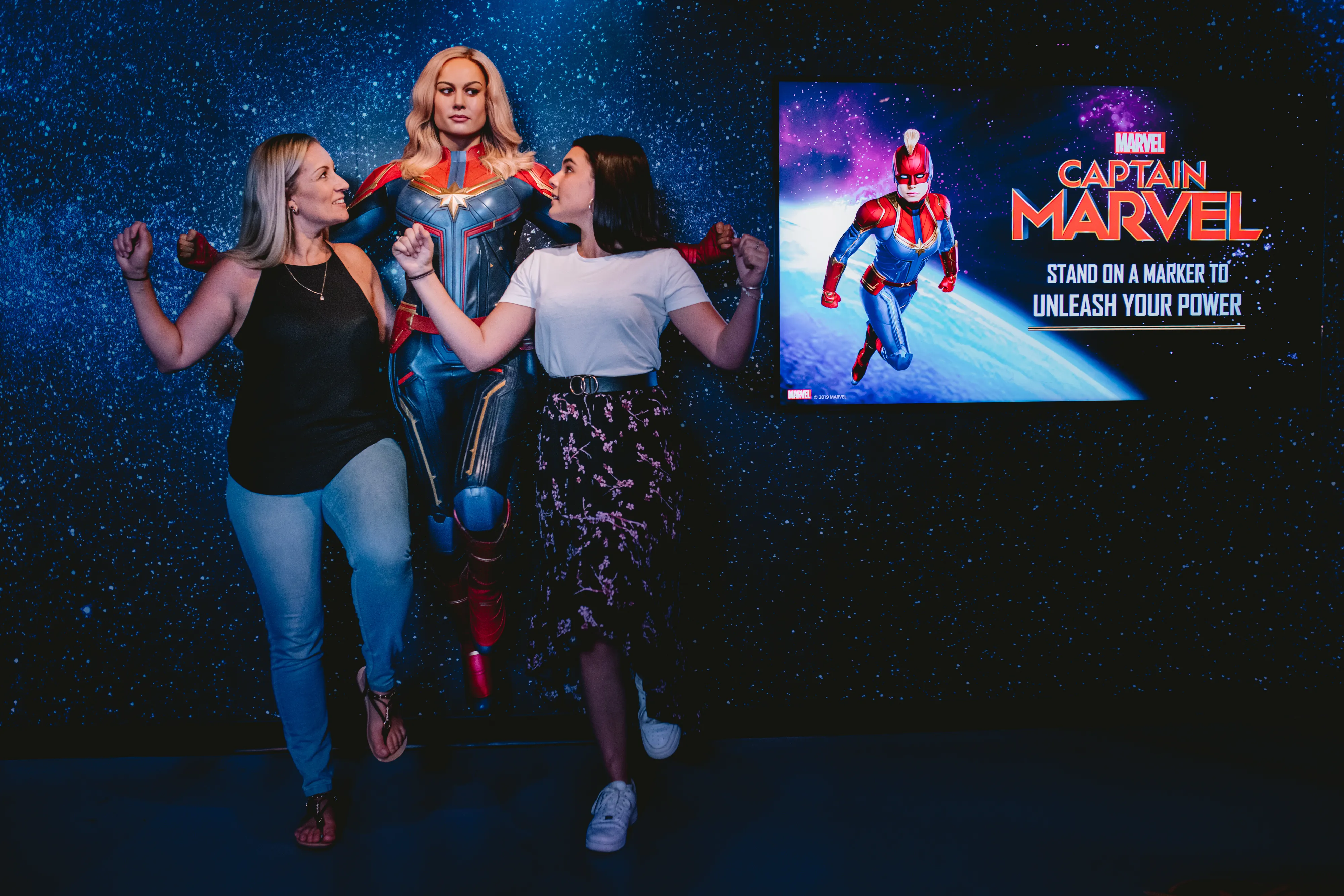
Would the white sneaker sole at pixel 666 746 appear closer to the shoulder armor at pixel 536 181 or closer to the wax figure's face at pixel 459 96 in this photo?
the shoulder armor at pixel 536 181

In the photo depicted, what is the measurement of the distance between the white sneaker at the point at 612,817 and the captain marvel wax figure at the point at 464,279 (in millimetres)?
538

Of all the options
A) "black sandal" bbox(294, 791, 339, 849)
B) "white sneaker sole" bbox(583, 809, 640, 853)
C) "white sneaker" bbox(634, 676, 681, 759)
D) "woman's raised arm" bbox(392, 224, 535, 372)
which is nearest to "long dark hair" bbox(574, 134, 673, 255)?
"woman's raised arm" bbox(392, 224, 535, 372)

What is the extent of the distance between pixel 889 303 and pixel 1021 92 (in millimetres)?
707

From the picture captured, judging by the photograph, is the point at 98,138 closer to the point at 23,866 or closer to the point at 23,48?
the point at 23,48

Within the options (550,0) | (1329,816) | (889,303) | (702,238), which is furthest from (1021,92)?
(1329,816)

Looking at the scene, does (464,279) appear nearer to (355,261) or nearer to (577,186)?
(355,261)

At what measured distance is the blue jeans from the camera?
1774mm

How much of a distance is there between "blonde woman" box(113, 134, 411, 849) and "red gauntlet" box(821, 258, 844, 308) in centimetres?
122

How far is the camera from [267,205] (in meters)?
1.82

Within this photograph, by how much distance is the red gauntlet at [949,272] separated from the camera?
7.45 ft

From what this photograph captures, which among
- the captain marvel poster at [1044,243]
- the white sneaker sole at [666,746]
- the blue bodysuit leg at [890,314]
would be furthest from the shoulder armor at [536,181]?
the white sneaker sole at [666,746]

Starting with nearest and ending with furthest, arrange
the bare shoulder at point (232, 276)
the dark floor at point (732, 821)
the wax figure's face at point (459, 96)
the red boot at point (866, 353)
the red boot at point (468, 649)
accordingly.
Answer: the dark floor at point (732, 821)
the bare shoulder at point (232, 276)
the wax figure's face at point (459, 96)
the red boot at point (468, 649)
the red boot at point (866, 353)

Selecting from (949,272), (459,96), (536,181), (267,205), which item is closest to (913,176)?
(949,272)

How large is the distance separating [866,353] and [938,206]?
0.46 meters
